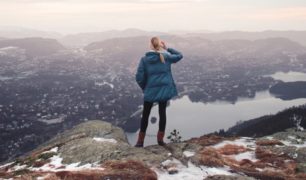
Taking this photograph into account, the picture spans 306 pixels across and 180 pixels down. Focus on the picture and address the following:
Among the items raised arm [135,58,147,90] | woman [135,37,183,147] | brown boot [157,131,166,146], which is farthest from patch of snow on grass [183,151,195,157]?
raised arm [135,58,147,90]

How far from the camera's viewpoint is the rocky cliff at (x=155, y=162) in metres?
17.2

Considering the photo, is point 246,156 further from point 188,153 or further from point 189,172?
point 189,172

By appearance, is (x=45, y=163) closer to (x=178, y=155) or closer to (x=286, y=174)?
(x=178, y=155)

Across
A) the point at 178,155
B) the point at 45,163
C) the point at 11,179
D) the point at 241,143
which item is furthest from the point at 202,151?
the point at 11,179

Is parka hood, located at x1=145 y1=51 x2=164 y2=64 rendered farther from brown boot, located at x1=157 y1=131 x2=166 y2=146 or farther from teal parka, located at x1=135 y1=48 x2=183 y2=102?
brown boot, located at x1=157 y1=131 x2=166 y2=146

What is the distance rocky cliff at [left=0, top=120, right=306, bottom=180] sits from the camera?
56.3 ft

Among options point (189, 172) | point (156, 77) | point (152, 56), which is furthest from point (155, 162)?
point (152, 56)

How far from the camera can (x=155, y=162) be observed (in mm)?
18500

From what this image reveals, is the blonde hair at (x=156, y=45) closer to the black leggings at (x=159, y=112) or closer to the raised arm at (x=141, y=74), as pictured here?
the raised arm at (x=141, y=74)

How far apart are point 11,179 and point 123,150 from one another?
5830 mm

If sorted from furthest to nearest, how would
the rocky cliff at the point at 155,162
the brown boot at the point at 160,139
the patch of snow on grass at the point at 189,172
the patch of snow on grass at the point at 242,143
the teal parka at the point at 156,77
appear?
the patch of snow on grass at the point at 242,143, the brown boot at the point at 160,139, the teal parka at the point at 156,77, the rocky cliff at the point at 155,162, the patch of snow on grass at the point at 189,172

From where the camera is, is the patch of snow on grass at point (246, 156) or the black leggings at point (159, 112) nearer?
the black leggings at point (159, 112)

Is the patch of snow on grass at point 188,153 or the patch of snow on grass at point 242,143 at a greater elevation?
the patch of snow on grass at point 188,153

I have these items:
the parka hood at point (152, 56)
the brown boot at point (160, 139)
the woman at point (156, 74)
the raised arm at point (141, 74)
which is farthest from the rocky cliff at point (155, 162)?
the parka hood at point (152, 56)
